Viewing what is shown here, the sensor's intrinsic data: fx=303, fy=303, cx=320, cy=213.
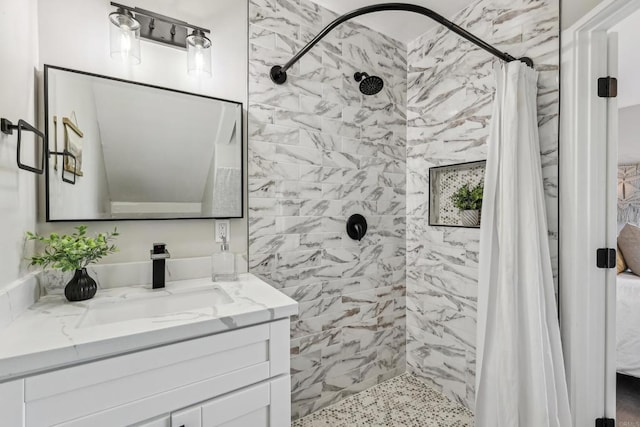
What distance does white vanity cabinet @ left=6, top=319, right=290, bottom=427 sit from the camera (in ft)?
2.60

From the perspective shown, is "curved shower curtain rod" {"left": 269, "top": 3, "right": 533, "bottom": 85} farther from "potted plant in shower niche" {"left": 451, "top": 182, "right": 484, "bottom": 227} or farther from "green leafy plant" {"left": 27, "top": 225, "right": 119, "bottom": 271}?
"green leafy plant" {"left": 27, "top": 225, "right": 119, "bottom": 271}

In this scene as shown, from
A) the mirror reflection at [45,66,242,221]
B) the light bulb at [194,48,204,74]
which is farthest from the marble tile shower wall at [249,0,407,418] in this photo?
the light bulb at [194,48,204,74]

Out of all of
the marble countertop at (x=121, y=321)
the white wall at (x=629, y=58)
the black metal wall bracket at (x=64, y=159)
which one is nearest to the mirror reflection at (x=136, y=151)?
the black metal wall bracket at (x=64, y=159)

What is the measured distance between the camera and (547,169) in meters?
1.54

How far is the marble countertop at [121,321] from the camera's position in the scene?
30.7 inches

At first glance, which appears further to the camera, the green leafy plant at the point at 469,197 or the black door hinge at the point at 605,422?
the green leafy plant at the point at 469,197

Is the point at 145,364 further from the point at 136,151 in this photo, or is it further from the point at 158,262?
the point at 136,151

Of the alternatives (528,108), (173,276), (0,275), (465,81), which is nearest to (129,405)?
(0,275)

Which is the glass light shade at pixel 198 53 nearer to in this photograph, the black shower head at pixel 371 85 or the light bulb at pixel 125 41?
the light bulb at pixel 125 41

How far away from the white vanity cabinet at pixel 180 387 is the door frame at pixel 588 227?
138cm

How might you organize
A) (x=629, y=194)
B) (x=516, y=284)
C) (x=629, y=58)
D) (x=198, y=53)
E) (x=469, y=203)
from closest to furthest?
(x=516, y=284) → (x=198, y=53) → (x=469, y=203) → (x=629, y=58) → (x=629, y=194)

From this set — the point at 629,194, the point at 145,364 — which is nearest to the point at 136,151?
the point at 145,364

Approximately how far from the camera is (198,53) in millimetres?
1500

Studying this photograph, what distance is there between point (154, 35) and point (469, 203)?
195 centimetres
